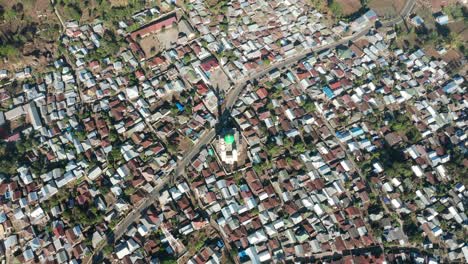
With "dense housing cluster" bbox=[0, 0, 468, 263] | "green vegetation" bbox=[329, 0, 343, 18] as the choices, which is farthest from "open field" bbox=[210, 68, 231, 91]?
"green vegetation" bbox=[329, 0, 343, 18]

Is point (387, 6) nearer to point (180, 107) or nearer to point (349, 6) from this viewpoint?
point (349, 6)

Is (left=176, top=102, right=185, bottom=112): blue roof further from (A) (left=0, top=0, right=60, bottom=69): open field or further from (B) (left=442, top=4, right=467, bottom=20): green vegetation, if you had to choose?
(B) (left=442, top=4, right=467, bottom=20): green vegetation

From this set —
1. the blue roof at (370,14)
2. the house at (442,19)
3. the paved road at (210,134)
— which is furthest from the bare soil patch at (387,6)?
the house at (442,19)

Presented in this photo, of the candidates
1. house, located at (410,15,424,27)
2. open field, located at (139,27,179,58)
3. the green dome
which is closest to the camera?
the green dome

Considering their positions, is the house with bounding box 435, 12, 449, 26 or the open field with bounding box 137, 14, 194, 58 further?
the house with bounding box 435, 12, 449, 26

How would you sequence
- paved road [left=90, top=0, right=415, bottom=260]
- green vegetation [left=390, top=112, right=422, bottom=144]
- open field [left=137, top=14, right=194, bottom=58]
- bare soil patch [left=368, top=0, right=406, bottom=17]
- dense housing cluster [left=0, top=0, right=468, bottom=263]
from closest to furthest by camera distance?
dense housing cluster [left=0, top=0, right=468, bottom=263], paved road [left=90, top=0, right=415, bottom=260], green vegetation [left=390, top=112, right=422, bottom=144], open field [left=137, top=14, right=194, bottom=58], bare soil patch [left=368, top=0, right=406, bottom=17]

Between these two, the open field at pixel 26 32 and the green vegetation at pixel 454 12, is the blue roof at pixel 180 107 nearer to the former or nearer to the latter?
the open field at pixel 26 32

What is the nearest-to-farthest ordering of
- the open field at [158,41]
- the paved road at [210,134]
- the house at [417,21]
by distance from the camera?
1. the paved road at [210,134]
2. the open field at [158,41]
3. the house at [417,21]

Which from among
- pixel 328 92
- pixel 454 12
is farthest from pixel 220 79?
pixel 454 12
